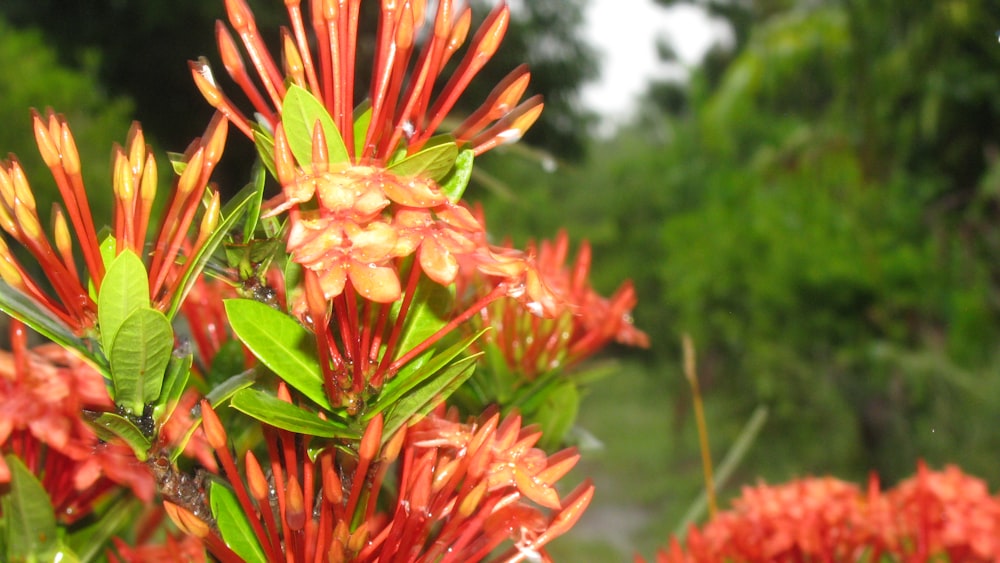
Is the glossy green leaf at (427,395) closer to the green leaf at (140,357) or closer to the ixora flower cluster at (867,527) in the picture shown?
the green leaf at (140,357)

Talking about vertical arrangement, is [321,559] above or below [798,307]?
below

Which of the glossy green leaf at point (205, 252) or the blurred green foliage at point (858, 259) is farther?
the blurred green foliage at point (858, 259)

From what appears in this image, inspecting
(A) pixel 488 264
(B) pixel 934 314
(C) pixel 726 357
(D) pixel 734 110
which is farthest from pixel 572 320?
(D) pixel 734 110

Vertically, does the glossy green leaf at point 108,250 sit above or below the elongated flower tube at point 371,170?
below

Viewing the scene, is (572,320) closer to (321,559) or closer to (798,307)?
(321,559)

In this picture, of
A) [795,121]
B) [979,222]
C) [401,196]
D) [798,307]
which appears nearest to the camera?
[401,196]

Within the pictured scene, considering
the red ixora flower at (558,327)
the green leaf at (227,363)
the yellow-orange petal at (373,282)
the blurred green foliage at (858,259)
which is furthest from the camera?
the blurred green foliage at (858,259)

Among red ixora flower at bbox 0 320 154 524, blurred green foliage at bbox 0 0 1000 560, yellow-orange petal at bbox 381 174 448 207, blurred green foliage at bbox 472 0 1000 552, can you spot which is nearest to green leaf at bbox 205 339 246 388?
red ixora flower at bbox 0 320 154 524

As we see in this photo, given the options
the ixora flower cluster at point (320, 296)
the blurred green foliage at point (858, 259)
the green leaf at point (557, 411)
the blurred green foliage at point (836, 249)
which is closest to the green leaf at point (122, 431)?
the ixora flower cluster at point (320, 296)
